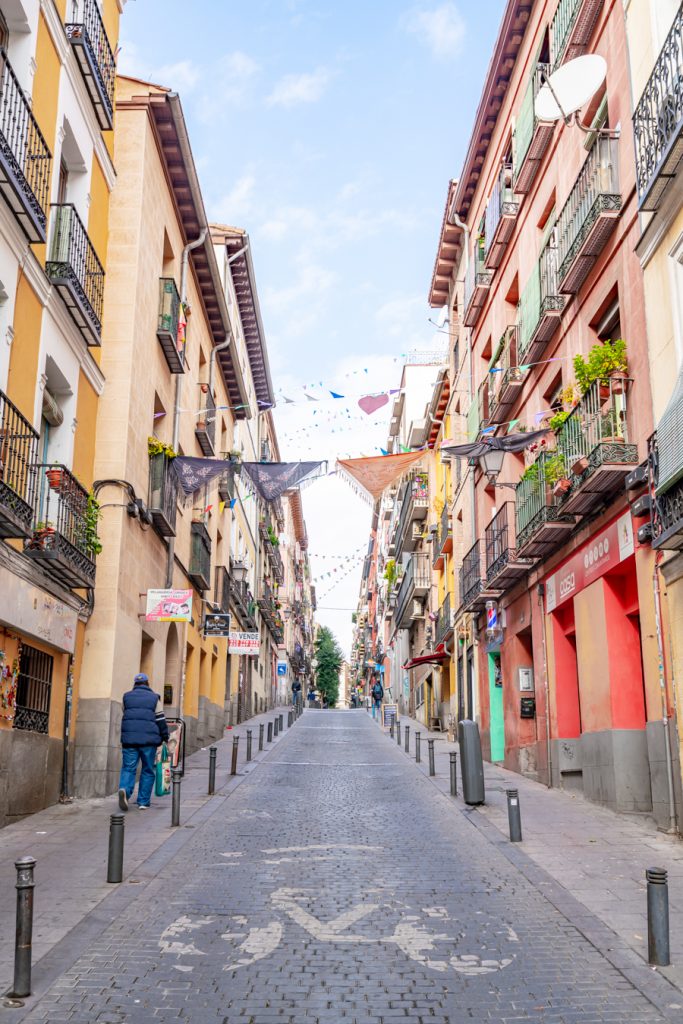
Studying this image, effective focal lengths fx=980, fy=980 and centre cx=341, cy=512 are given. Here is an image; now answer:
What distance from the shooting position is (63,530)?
13.4 metres

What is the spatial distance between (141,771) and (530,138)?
13.5m

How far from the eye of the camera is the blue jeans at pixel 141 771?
1372 cm

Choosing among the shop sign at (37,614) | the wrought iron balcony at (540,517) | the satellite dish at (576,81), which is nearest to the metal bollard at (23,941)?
the shop sign at (37,614)

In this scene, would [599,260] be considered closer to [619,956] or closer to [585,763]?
[585,763]

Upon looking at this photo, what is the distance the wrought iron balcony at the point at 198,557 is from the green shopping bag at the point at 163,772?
8365 mm

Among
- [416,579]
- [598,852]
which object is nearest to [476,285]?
[598,852]

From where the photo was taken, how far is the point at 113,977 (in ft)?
21.1

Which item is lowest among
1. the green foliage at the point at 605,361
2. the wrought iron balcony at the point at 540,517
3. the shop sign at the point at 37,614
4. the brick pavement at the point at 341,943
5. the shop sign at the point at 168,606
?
the brick pavement at the point at 341,943

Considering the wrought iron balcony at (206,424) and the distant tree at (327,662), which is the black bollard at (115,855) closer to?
the wrought iron balcony at (206,424)

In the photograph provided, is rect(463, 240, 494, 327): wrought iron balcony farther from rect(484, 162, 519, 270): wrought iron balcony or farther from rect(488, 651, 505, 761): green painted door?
rect(488, 651, 505, 761): green painted door

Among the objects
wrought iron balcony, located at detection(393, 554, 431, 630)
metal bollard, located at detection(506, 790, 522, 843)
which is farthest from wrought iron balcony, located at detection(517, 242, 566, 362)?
wrought iron balcony, located at detection(393, 554, 431, 630)

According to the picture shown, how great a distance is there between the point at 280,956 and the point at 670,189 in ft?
30.6

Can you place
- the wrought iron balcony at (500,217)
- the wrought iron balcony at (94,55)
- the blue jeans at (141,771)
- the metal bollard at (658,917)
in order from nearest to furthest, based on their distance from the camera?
1. the metal bollard at (658,917)
2. the blue jeans at (141,771)
3. the wrought iron balcony at (94,55)
4. the wrought iron balcony at (500,217)

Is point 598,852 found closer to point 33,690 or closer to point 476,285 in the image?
point 33,690
